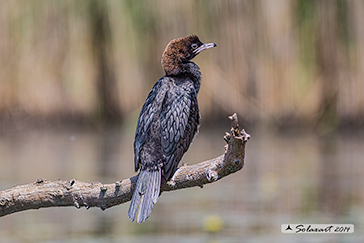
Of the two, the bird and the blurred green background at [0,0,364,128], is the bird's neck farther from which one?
the blurred green background at [0,0,364,128]

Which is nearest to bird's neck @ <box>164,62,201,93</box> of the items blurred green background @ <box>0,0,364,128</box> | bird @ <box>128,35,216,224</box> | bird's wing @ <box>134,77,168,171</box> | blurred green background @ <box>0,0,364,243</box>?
bird @ <box>128,35,216,224</box>

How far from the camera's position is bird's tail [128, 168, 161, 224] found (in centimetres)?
311

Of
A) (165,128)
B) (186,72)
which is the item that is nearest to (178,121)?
(165,128)

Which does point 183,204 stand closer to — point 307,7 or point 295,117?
point 295,117

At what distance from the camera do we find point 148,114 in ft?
11.4

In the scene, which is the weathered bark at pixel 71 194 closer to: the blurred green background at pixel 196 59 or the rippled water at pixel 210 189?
the rippled water at pixel 210 189

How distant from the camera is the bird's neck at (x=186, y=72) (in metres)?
3.67

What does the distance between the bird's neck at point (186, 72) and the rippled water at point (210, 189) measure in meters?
1.53

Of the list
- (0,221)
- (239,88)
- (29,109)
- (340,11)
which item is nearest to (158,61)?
(239,88)

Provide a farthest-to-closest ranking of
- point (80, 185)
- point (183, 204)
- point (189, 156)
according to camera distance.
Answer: point (189, 156) → point (183, 204) → point (80, 185)

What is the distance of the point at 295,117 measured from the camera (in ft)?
28.5

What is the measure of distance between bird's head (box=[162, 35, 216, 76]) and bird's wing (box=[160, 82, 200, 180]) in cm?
15

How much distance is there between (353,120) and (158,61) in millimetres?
2646

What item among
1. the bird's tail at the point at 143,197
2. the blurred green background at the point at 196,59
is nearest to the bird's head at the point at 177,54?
the bird's tail at the point at 143,197
